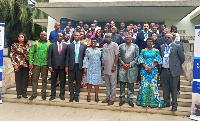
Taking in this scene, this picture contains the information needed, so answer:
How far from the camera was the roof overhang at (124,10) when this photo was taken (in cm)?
892

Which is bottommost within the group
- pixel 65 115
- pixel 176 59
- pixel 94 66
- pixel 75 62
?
pixel 65 115

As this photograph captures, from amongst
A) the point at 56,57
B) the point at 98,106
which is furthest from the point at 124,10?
the point at 98,106

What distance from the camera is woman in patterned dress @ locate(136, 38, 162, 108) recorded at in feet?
16.4

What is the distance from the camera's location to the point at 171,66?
4.80 m

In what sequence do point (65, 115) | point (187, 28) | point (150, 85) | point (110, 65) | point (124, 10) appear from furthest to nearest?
point (187, 28), point (124, 10), point (110, 65), point (150, 85), point (65, 115)

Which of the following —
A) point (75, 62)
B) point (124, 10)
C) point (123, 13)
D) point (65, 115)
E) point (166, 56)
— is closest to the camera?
point (65, 115)

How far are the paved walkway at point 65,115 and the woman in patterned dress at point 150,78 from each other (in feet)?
1.16

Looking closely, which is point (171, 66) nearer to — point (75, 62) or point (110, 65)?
point (110, 65)

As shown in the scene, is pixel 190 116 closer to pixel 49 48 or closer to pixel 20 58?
pixel 49 48

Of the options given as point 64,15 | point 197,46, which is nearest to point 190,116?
point 197,46

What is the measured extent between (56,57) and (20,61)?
1.07 m

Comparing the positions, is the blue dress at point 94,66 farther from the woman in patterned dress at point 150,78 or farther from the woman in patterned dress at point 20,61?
the woman in patterned dress at point 20,61

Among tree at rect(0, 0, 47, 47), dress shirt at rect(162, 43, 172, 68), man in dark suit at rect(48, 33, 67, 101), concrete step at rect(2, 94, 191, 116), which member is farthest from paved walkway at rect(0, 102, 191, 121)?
tree at rect(0, 0, 47, 47)

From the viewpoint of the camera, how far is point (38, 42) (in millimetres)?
5523
